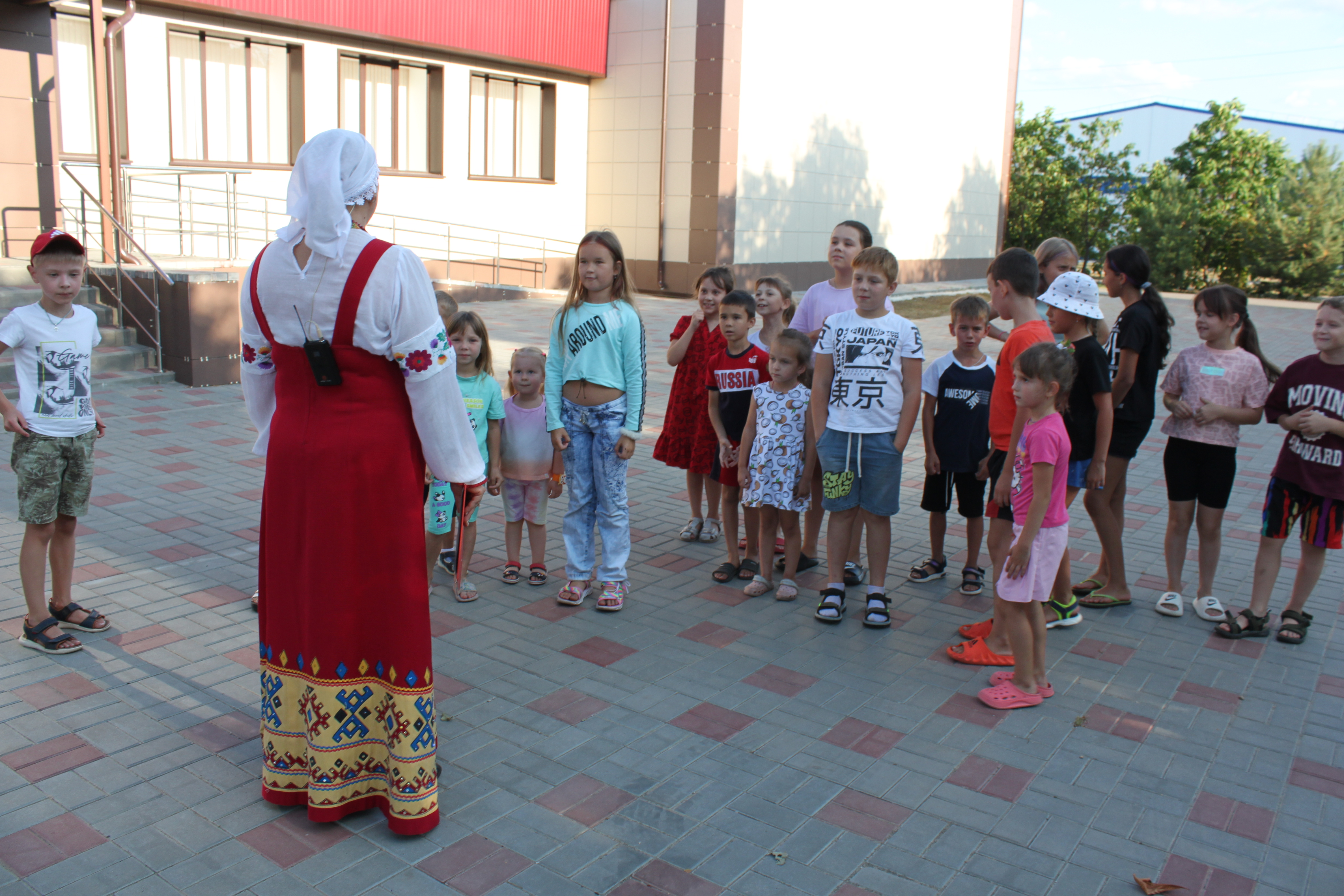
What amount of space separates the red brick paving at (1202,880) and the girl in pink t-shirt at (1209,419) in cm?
244

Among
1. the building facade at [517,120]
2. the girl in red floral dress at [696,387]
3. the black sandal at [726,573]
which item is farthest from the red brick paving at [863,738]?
the building facade at [517,120]

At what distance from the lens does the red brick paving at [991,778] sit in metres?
3.53

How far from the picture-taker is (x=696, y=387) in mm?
5996

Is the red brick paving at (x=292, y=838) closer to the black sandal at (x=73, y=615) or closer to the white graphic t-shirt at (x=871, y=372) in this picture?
the black sandal at (x=73, y=615)

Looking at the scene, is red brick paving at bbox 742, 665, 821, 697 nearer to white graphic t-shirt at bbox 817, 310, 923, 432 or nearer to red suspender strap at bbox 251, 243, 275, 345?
white graphic t-shirt at bbox 817, 310, 923, 432

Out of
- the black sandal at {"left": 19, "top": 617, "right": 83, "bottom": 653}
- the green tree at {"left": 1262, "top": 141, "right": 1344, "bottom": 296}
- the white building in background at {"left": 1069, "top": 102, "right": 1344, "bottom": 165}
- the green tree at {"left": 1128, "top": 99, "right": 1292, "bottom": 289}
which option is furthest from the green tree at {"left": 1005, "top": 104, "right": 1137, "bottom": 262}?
the black sandal at {"left": 19, "top": 617, "right": 83, "bottom": 653}

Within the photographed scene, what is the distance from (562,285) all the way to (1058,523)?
18.8 metres

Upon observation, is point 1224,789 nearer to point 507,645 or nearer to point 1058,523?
point 1058,523

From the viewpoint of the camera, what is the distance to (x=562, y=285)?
874 inches

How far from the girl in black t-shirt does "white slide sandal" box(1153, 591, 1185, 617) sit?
0.17 metres

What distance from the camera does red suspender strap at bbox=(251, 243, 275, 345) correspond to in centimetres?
307

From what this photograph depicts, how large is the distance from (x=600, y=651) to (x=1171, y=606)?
120 inches

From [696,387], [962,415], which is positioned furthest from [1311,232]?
[696,387]

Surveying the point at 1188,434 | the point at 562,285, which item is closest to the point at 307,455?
the point at 1188,434
